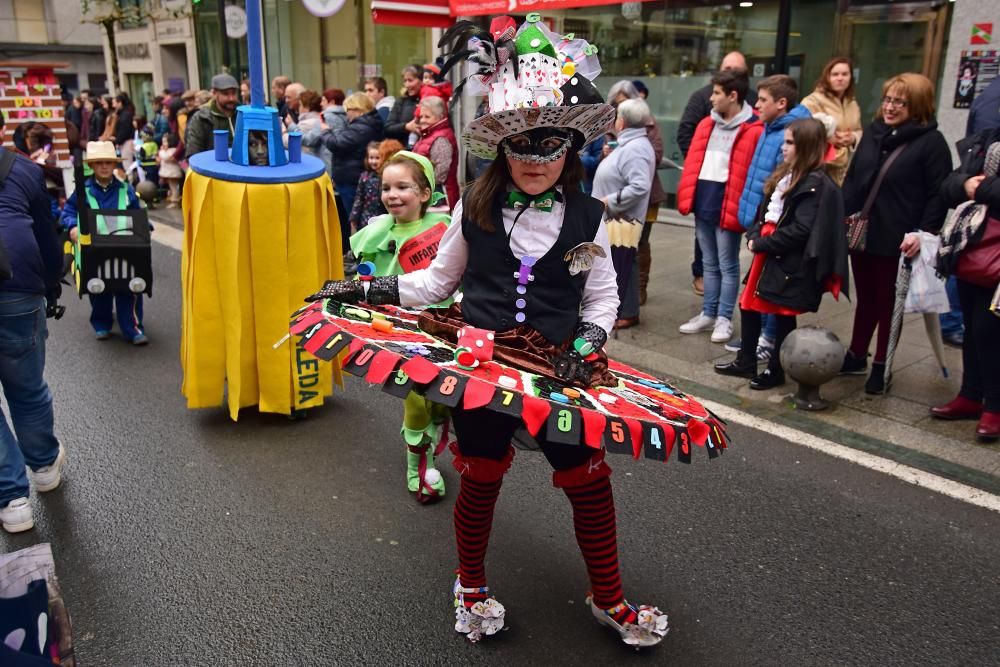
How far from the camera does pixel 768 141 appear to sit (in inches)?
229

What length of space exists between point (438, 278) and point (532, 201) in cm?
46

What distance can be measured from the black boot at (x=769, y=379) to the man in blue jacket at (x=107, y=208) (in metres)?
4.66

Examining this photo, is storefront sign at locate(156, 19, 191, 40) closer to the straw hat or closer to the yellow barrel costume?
the straw hat

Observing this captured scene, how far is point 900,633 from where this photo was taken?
9.84ft

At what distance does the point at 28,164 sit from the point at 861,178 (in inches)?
188

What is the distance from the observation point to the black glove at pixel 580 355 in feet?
8.27

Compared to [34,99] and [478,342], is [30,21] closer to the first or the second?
[34,99]

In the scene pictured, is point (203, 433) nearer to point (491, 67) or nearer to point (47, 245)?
point (47, 245)

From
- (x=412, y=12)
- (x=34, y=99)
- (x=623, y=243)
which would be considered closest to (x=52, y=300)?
(x=623, y=243)

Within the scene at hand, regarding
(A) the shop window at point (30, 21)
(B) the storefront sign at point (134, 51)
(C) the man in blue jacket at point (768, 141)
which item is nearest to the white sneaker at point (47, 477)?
(C) the man in blue jacket at point (768, 141)

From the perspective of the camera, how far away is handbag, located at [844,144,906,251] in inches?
204

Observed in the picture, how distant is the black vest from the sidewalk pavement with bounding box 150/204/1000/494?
2732 millimetres

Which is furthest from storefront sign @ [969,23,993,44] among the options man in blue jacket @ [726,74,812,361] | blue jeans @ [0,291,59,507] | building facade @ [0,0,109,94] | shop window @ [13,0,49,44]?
shop window @ [13,0,49,44]

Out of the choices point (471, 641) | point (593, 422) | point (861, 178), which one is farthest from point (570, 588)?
point (861, 178)
